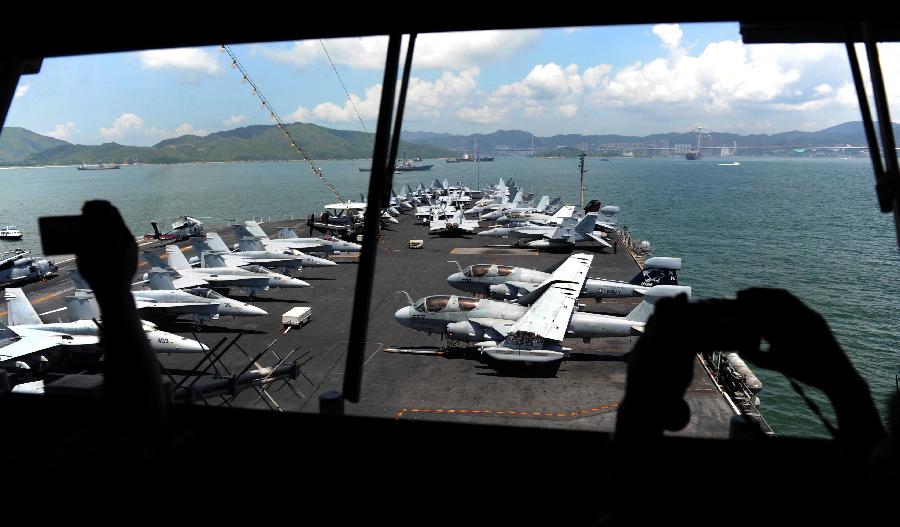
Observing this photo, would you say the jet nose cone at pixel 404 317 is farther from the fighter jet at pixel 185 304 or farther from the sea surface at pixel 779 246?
the sea surface at pixel 779 246

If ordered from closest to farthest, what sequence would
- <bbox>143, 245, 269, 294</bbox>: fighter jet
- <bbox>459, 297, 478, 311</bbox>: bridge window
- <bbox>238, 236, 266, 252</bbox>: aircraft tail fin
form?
<bbox>459, 297, 478, 311</bbox>: bridge window
<bbox>143, 245, 269, 294</bbox>: fighter jet
<bbox>238, 236, 266, 252</bbox>: aircraft tail fin

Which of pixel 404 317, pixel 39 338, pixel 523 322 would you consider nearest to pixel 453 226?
pixel 404 317

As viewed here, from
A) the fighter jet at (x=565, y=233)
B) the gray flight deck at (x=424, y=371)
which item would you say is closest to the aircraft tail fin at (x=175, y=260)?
the gray flight deck at (x=424, y=371)

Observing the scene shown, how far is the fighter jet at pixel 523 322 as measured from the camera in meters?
31.1

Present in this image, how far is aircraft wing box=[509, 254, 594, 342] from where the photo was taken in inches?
1209

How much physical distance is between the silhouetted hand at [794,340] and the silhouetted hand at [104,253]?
14.3 feet

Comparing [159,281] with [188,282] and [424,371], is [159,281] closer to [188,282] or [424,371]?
[188,282]

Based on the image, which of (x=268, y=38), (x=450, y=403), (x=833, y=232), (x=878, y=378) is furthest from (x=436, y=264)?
(x=833, y=232)

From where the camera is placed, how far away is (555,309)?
3331 cm

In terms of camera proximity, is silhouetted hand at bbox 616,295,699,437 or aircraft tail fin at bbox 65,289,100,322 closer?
silhouetted hand at bbox 616,295,699,437

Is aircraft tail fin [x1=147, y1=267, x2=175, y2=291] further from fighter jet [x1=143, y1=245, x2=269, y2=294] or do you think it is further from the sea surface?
the sea surface

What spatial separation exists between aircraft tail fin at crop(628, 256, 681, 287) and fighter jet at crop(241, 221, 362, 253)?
39.6 m

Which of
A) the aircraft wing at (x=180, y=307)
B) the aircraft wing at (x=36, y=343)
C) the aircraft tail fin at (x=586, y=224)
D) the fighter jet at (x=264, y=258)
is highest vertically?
the aircraft tail fin at (x=586, y=224)

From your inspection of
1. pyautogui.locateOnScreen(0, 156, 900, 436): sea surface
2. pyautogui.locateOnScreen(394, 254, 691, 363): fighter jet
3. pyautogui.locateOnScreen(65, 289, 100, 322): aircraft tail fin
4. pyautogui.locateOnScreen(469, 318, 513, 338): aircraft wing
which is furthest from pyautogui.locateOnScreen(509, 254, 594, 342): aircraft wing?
pyautogui.locateOnScreen(65, 289, 100, 322): aircraft tail fin
